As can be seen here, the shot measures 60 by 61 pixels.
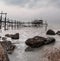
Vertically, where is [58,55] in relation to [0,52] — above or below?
below

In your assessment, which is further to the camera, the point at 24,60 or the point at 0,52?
the point at 24,60

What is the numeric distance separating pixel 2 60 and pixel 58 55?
6.07m

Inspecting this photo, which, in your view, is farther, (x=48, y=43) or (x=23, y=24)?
(x=23, y=24)

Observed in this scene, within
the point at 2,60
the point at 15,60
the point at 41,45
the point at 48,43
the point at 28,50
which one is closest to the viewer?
the point at 2,60

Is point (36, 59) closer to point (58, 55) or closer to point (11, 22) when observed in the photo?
point (58, 55)

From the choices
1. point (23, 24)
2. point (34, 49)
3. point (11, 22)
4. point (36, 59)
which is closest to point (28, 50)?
point (34, 49)

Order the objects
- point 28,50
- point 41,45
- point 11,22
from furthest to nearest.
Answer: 1. point 11,22
2. point 41,45
3. point 28,50

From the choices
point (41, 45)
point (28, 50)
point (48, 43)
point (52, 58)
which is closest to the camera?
point (52, 58)

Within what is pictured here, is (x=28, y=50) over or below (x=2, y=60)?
below

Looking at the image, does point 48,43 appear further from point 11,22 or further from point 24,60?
point 11,22

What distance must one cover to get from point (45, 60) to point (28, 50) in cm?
609

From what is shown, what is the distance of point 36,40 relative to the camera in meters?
24.2

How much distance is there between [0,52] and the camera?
11.0m

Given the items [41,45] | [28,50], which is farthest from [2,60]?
[41,45]
